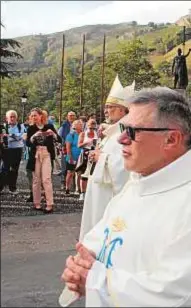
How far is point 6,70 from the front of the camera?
10.5m

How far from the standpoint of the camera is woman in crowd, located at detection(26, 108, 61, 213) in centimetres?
534

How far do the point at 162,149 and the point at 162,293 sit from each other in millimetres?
322

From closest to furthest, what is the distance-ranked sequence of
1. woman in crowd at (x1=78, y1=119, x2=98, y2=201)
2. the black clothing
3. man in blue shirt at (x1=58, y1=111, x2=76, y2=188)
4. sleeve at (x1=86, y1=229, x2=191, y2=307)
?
sleeve at (x1=86, y1=229, x2=191, y2=307) → woman in crowd at (x1=78, y1=119, x2=98, y2=201) → man in blue shirt at (x1=58, y1=111, x2=76, y2=188) → the black clothing

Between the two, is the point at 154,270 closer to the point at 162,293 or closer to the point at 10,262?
the point at 162,293

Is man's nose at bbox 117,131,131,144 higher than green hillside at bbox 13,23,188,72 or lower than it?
lower

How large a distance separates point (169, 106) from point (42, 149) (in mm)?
4265

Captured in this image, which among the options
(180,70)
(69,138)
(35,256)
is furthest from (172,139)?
(69,138)

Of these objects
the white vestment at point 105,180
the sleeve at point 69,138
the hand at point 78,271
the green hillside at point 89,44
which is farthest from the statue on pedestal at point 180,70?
the sleeve at point 69,138

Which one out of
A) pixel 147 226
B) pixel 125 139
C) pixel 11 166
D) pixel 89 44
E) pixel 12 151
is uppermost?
pixel 89 44

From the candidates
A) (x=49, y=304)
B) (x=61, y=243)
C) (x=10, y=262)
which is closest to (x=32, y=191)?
(x=61, y=243)

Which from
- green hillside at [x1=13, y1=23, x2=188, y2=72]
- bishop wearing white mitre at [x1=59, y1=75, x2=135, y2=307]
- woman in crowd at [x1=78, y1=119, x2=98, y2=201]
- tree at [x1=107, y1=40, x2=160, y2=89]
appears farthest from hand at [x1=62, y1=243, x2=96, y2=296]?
woman in crowd at [x1=78, y1=119, x2=98, y2=201]

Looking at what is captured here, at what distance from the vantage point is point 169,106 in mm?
1245

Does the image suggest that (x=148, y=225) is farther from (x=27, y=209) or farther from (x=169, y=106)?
(x=27, y=209)

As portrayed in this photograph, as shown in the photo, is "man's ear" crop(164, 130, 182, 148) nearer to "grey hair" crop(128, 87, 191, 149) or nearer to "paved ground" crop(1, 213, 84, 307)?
"grey hair" crop(128, 87, 191, 149)
